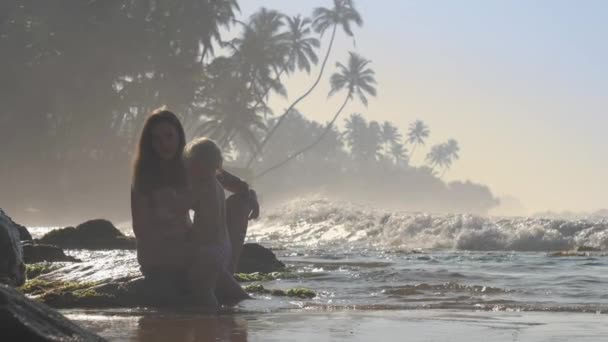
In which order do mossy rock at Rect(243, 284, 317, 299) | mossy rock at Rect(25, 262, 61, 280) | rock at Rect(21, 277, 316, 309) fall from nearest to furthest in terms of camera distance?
rock at Rect(21, 277, 316, 309)
mossy rock at Rect(243, 284, 317, 299)
mossy rock at Rect(25, 262, 61, 280)

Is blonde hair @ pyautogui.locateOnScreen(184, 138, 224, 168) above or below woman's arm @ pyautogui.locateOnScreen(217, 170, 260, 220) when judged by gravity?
above

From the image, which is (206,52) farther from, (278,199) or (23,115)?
(278,199)

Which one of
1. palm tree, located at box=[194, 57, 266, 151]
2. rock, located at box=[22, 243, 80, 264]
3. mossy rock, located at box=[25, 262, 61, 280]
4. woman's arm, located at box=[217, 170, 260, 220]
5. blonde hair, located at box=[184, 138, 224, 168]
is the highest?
palm tree, located at box=[194, 57, 266, 151]

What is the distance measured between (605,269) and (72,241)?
23.1ft

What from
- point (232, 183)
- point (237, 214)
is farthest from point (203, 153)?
point (237, 214)

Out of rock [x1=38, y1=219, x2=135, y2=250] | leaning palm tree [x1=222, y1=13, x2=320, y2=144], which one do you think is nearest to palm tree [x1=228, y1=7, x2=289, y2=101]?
leaning palm tree [x1=222, y1=13, x2=320, y2=144]

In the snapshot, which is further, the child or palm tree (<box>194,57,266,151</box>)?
palm tree (<box>194,57,266,151</box>)

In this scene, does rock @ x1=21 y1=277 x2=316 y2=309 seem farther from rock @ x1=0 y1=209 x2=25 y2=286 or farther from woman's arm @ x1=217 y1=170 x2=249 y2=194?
woman's arm @ x1=217 y1=170 x2=249 y2=194

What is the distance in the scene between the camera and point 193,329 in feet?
15.3

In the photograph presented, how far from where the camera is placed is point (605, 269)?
11.3 meters

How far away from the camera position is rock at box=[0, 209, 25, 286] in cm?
571

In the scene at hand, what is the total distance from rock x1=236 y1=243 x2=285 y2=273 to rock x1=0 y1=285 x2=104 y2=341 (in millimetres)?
6941

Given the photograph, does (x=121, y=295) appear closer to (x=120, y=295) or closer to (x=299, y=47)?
(x=120, y=295)

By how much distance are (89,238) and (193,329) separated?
27.3 feet
